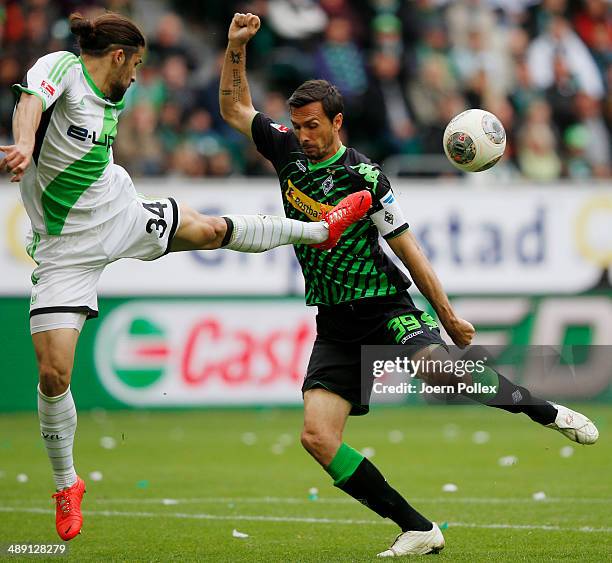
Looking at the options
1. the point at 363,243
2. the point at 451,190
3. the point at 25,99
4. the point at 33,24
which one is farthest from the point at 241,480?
the point at 33,24

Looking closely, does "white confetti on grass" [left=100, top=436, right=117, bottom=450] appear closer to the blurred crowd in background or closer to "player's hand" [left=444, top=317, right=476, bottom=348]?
the blurred crowd in background

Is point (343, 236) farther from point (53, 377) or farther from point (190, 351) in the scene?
point (190, 351)

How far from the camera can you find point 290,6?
59.5ft

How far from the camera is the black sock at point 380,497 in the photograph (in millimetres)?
7395

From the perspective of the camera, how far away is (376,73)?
17797 millimetres

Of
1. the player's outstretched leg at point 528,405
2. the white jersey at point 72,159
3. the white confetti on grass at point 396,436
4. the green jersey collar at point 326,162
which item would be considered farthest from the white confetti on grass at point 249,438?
the white jersey at point 72,159

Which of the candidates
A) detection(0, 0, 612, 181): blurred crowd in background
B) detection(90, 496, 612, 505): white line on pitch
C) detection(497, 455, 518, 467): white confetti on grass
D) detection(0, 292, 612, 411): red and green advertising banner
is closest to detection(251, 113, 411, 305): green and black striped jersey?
detection(90, 496, 612, 505): white line on pitch

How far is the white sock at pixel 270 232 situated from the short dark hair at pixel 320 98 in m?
0.67

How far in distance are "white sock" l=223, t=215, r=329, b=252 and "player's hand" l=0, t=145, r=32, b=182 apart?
1650 millimetres

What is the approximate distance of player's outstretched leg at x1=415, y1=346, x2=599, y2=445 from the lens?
24.2ft

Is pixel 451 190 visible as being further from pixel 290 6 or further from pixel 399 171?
pixel 290 6

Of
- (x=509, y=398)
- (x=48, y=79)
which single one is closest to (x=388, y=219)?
(x=509, y=398)

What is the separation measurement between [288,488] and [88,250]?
3.84 metres

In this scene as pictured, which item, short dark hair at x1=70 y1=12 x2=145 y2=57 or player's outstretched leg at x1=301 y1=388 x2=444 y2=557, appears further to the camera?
player's outstretched leg at x1=301 y1=388 x2=444 y2=557
